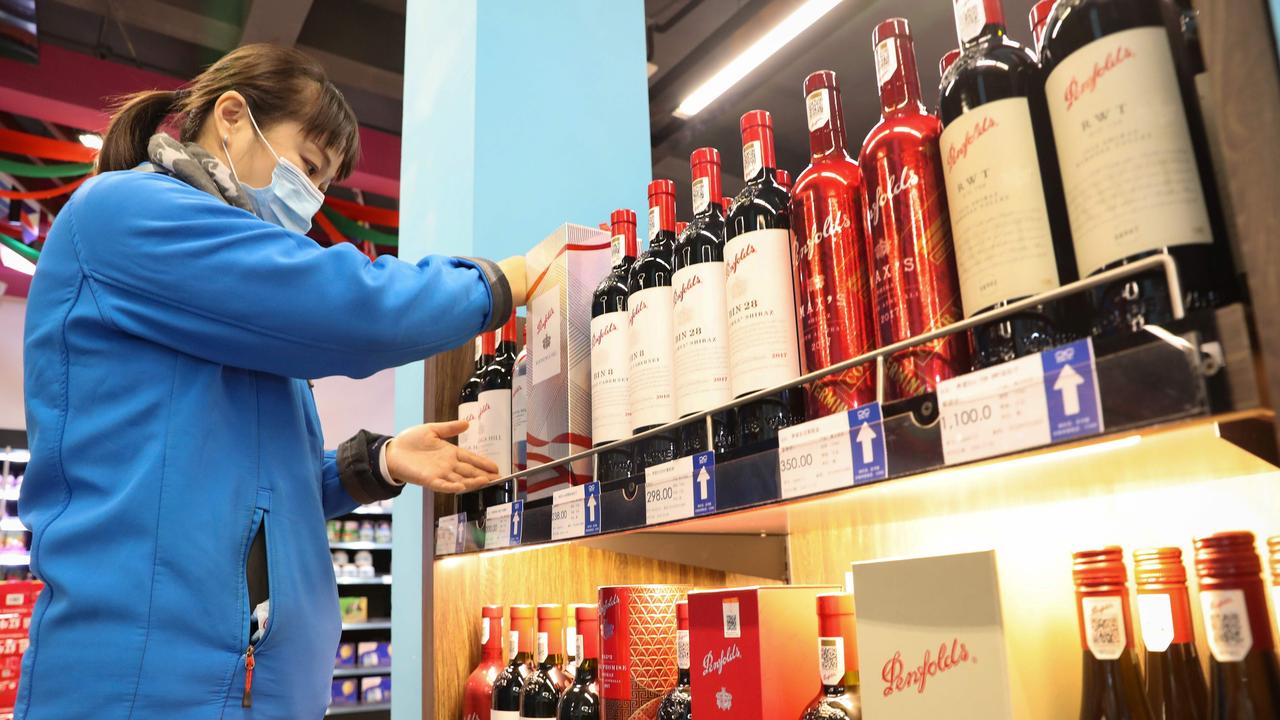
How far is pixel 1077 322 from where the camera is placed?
2.24ft

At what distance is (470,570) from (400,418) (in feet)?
2.88

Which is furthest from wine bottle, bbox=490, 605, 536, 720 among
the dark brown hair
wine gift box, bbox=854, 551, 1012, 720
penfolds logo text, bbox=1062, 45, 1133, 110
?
penfolds logo text, bbox=1062, 45, 1133, 110

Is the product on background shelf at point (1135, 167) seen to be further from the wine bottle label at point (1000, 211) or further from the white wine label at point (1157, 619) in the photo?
the white wine label at point (1157, 619)

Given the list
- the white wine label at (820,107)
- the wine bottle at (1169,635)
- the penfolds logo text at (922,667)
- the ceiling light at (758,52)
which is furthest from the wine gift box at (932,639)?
the ceiling light at (758,52)

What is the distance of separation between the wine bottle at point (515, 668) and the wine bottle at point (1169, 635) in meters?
1.02

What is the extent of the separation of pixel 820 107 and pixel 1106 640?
24.6 inches

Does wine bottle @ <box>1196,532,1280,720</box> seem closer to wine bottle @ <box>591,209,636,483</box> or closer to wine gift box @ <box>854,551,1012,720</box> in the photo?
wine gift box @ <box>854,551,1012,720</box>

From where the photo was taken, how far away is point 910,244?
832 mm

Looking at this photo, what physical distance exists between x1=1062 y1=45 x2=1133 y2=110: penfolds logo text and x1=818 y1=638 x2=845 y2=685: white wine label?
2.04ft

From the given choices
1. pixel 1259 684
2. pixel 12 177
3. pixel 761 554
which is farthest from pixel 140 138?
pixel 12 177

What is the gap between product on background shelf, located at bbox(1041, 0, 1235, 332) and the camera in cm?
62

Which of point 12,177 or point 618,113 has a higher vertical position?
point 12,177

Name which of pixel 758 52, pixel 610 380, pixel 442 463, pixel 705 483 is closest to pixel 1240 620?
pixel 705 483

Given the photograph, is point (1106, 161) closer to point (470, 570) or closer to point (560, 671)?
point (560, 671)
